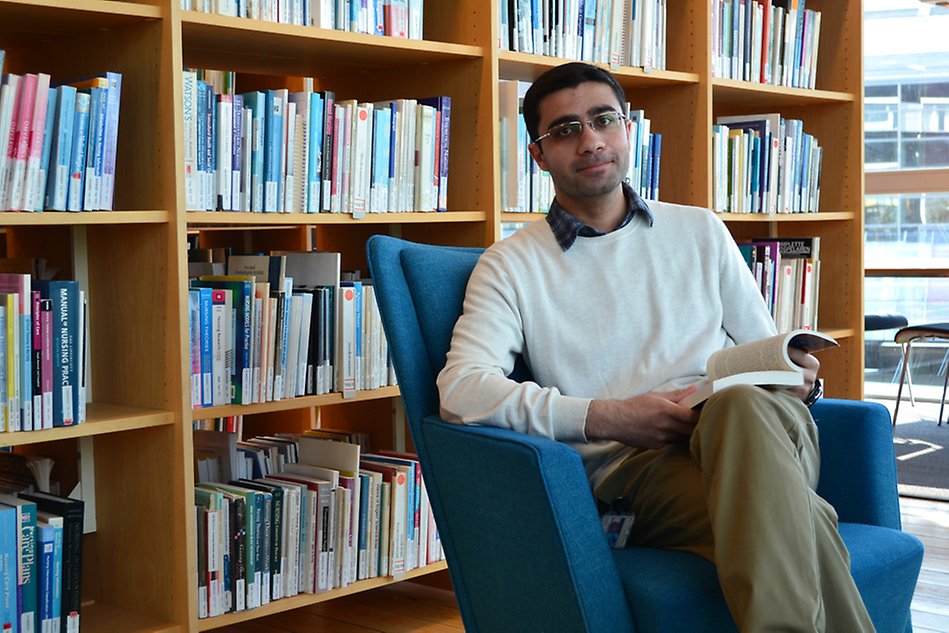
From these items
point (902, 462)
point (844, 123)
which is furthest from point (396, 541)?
point (902, 462)

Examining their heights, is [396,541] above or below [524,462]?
below

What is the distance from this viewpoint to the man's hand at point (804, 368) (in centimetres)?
199

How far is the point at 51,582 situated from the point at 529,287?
3.44 ft

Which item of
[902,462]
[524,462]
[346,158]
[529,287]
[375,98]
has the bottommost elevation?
[902,462]

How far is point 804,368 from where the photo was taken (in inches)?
78.8

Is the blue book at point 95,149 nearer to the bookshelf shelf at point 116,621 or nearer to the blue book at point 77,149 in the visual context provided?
the blue book at point 77,149

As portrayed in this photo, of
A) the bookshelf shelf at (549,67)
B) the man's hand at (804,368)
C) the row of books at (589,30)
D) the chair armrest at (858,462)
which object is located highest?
the row of books at (589,30)

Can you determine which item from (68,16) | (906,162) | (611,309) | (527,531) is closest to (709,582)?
(527,531)

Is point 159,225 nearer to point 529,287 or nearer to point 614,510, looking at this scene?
point 529,287

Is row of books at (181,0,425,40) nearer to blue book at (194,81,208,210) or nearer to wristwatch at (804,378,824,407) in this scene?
blue book at (194,81,208,210)

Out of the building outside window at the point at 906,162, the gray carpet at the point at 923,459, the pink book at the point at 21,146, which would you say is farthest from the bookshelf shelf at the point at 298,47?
the building outside window at the point at 906,162

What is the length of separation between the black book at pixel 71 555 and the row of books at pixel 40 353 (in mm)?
162

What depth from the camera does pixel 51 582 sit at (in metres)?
2.20

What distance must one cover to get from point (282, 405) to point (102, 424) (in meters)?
0.43
